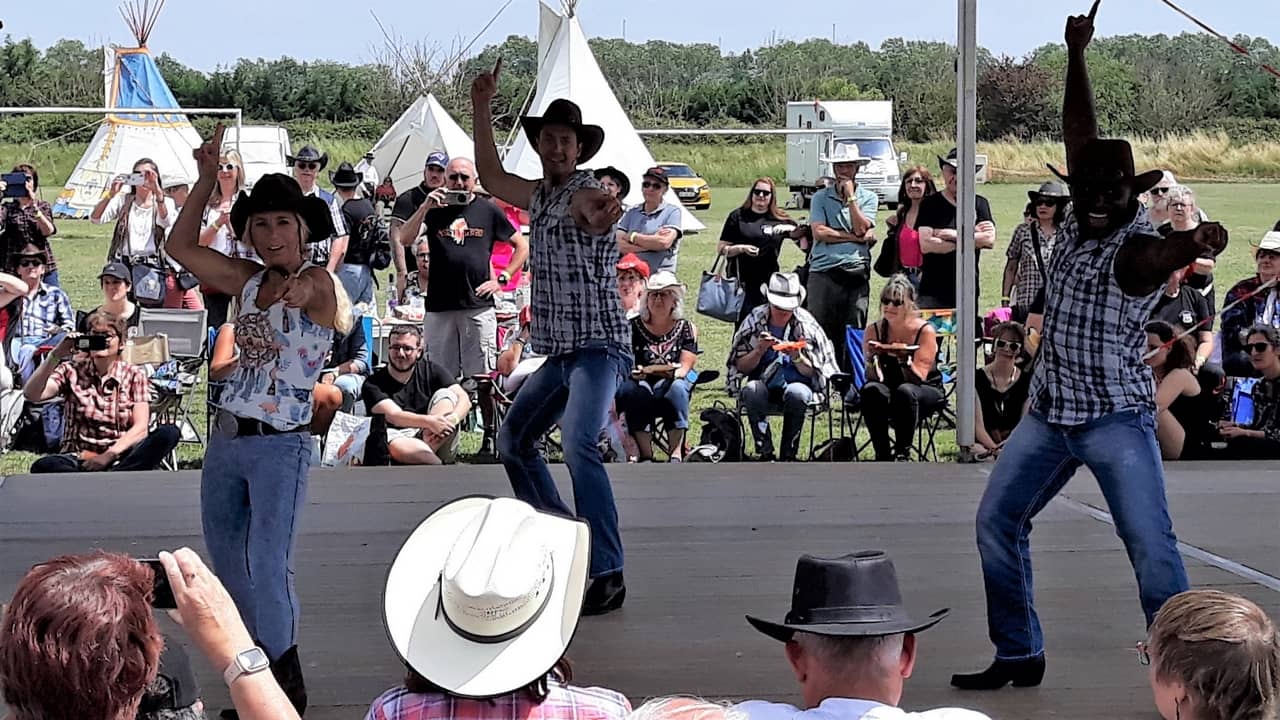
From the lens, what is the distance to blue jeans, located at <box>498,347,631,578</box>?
5062 millimetres

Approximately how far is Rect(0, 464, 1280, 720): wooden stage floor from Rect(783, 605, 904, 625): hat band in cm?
183

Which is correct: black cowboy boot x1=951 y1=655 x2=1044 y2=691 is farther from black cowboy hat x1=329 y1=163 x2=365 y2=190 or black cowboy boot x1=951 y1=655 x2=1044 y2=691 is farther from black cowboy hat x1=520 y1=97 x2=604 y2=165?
black cowboy hat x1=329 y1=163 x2=365 y2=190

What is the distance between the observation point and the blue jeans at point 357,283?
34.7ft

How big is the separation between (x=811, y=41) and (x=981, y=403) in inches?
1410

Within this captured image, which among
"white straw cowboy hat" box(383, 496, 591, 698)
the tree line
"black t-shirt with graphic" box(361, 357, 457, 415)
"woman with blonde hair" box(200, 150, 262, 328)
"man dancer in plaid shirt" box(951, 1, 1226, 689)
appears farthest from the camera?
the tree line

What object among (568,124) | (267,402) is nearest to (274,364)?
(267,402)

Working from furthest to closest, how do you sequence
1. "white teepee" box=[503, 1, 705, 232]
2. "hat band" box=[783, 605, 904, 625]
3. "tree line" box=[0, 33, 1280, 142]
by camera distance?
"tree line" box=[0, 33, 1280, 142] → "white teepee" box=[503, 1, 705, 232] → "hat band" box=[783, 605, 904, 625]

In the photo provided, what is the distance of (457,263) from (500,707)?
6.68m

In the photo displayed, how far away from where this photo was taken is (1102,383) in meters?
4.11

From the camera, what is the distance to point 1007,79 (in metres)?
A: 30.5

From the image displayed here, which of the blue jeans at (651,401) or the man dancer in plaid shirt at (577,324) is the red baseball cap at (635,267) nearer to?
the blue jeans at (651,401)

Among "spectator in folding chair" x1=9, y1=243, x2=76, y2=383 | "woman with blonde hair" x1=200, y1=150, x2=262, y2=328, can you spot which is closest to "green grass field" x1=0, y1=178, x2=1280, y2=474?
"spectator in folding chair" x1=9, y1=243, x2=76, y2=383

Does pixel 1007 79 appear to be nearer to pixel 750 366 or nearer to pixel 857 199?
pixel 857 199

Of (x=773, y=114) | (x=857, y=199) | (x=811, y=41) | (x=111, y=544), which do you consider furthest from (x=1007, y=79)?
(x=111, y=544)
